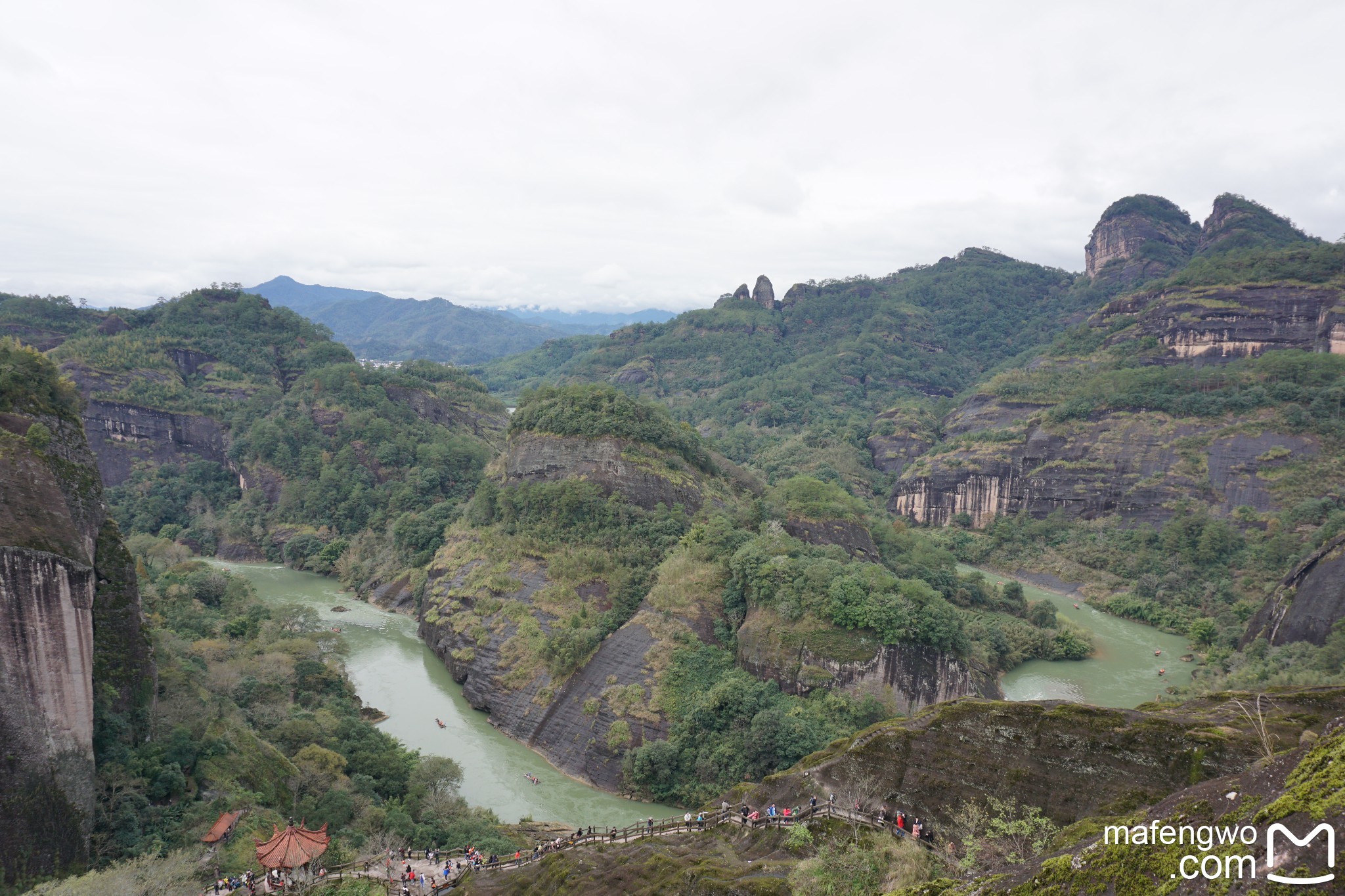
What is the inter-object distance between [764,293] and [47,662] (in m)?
158

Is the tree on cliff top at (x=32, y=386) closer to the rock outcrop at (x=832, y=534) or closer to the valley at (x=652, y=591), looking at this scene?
the valley at (x=652, y=591)

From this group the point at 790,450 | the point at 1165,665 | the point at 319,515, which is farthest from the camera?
the point at 790,450

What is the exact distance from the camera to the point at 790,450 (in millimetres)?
98625

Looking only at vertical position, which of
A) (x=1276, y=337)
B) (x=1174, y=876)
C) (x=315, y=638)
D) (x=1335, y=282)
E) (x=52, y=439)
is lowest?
(x=315, y=638)

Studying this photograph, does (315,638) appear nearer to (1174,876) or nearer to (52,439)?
(52,439)

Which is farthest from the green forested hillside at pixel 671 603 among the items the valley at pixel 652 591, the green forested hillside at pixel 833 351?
the green forested hillside at pixel 833 351

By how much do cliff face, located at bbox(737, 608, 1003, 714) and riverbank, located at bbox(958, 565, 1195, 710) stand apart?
1061 centimetres

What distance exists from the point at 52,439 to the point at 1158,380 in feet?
297

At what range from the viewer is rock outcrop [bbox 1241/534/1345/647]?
3672 centimetres

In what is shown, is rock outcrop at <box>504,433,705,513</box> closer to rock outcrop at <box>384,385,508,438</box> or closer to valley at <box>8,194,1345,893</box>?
valley at <box>8,194,1345,893</box>

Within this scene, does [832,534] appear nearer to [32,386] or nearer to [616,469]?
[616,469]

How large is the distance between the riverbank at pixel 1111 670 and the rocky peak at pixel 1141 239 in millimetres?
115081

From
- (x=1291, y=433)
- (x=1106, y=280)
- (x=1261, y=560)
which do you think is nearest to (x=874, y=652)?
(x=1261, y=560)

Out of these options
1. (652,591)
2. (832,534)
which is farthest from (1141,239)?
(652,591)
